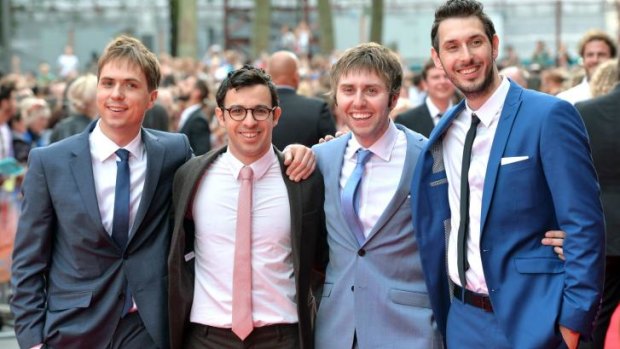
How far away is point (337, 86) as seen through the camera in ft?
17.4

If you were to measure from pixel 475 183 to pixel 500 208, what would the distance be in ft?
0.65

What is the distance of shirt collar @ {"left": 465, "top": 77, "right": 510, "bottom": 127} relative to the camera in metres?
4.84

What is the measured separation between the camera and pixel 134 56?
5.24 m

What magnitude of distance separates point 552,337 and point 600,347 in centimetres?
279

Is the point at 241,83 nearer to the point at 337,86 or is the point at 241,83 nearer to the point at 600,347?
the point at 337,86

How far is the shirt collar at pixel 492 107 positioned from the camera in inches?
191

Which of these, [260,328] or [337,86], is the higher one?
[337,86]

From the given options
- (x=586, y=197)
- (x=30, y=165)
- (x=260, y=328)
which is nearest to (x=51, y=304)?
(x=30, y=165)

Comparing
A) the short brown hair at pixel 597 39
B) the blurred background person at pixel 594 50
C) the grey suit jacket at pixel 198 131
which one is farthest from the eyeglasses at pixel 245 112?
the grey suit jacket at pixel 198 131

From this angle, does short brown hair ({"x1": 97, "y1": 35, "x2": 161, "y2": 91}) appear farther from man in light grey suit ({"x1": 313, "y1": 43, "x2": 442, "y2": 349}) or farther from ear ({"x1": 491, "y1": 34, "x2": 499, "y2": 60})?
ear ({"x1": 491, "y1": 34, "x2": 499, "y2": 60})

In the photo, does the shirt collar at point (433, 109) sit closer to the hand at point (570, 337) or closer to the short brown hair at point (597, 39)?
the short brown hair at point (597, 39)

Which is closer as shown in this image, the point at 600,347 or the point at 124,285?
the point at 124,285

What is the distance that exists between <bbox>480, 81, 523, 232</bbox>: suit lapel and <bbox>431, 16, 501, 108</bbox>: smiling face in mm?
138

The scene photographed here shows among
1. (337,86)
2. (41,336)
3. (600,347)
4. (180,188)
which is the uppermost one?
(337,86)
